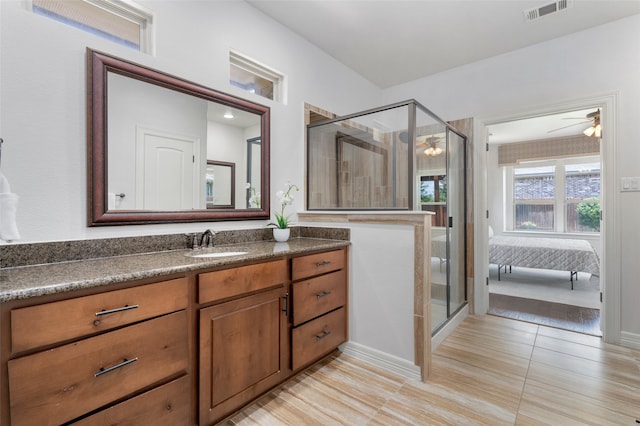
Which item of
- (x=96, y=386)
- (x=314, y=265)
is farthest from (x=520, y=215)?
(x=96, y=386)

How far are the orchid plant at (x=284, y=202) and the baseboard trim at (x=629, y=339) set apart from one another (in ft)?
9.69

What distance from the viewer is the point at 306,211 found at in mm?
2777

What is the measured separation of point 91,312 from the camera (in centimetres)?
108

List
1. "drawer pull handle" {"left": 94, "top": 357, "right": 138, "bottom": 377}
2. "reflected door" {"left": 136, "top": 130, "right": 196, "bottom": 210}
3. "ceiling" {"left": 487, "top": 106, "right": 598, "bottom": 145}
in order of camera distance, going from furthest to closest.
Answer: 1. "ceiling" {"left": 487, "top": 106, "right": 598, "bottom": 145}
2. "reflected door" {"left": 136, "top": 130, "right": 196, "bottom": 210}
3. "drawer pull handle" {"left": 94, "top": 357, "right": 138, "bottom": 377}

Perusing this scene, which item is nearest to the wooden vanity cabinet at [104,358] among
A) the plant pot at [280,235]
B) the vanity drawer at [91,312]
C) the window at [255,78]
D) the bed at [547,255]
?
the vanity drawer at [91,312]

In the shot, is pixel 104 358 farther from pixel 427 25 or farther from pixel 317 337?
pixel 427 25

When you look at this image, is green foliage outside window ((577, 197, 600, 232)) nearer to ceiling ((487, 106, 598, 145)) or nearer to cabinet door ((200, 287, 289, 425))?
ceiling ((487, 106, 598, 145))

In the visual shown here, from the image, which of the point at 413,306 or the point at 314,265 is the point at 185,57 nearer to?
the point at 314,265

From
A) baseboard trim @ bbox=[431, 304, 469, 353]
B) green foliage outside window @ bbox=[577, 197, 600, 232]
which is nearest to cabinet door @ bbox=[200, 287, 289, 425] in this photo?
baseboard trim @ bbox=[431, 304, 469, 353]

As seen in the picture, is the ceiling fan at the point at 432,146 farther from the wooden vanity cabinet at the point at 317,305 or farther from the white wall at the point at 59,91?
the white wall at the point at 59,91

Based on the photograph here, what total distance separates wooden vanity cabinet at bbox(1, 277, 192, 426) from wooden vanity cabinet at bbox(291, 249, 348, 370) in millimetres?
713

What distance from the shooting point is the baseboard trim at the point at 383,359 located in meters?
1.99

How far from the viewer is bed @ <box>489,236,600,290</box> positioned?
4.15m

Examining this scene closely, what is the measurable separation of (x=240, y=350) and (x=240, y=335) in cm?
8
